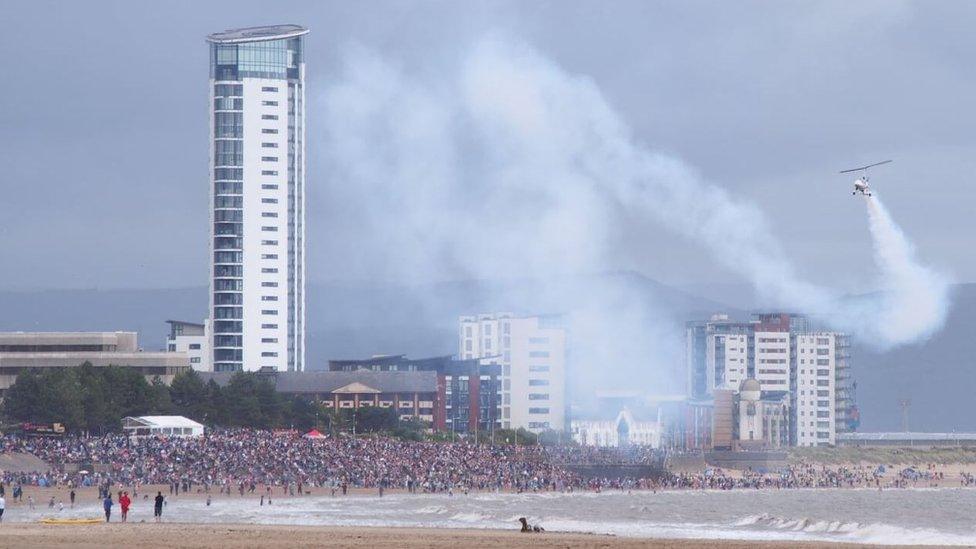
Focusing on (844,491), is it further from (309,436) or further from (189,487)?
(189,487)

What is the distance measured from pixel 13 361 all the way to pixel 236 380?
2387 cm

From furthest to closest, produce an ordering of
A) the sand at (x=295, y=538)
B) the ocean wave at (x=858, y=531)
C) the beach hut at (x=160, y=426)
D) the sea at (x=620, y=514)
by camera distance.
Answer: the beach hut at (x=160, y=426), the sea at (x=620, y=514), the ocean wave at (x=858, y=531), the sand at (x=295, y=538)

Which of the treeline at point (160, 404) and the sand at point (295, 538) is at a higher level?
the treeline at point (160, 404)

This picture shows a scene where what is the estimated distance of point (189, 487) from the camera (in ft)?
379

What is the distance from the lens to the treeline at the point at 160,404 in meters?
148

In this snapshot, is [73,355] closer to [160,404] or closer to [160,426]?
[160,404]

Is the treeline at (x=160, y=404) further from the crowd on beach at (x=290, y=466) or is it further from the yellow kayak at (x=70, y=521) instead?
the yellow kayak at (x=70, y=521)

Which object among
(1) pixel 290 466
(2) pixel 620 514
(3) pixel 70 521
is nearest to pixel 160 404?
(1) pixel 290 466

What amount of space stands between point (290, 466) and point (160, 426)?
79.0ft

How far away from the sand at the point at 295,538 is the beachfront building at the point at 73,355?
10352 cm

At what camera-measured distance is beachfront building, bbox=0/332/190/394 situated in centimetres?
18000

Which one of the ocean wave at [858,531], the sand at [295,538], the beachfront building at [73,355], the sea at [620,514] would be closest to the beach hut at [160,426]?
the sea at [620,514]

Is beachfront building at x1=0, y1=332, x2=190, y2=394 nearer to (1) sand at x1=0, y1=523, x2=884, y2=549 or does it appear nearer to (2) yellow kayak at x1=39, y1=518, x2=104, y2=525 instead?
(2) yellow kayak at x1=39, y1=518, x2=104, y2=525

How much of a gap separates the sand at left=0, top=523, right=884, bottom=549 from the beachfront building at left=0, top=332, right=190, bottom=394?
340 feet
